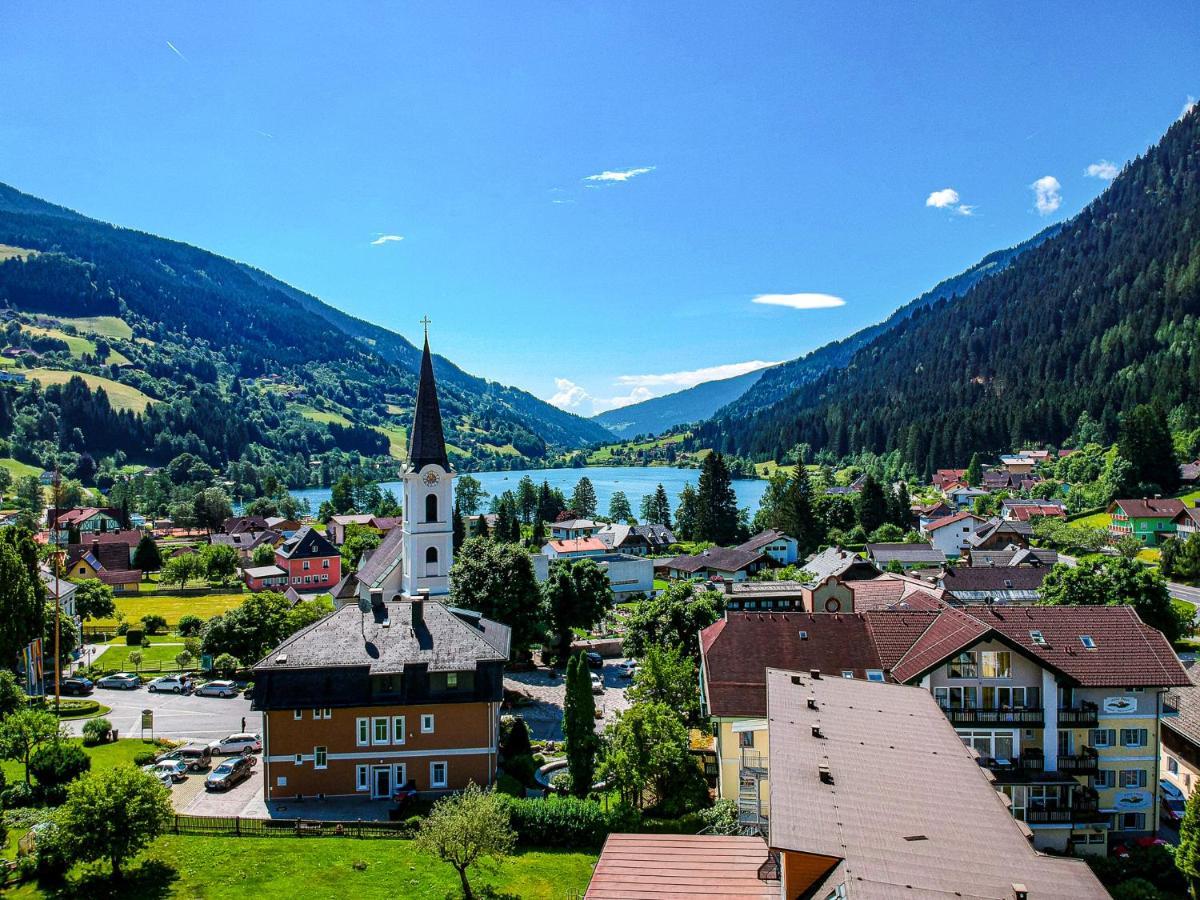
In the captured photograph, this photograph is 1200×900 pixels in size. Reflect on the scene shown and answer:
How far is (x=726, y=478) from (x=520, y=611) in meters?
75.5

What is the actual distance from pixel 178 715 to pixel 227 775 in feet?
41.0

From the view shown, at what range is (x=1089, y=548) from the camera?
9069 cm

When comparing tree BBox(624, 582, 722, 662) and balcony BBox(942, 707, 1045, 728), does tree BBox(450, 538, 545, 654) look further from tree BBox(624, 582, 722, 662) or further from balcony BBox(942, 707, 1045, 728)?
balcony BBox(942, 707, 1045, 728)

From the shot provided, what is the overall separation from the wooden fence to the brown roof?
1170 centimetres

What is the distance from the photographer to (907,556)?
94.6 meters

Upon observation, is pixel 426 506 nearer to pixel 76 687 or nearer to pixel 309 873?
pixel 76 687

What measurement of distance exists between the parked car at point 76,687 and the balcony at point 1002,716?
45.6 metres

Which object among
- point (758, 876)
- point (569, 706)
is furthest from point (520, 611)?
point (758, 876)

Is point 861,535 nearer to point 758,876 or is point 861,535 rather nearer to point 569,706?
point 569,706

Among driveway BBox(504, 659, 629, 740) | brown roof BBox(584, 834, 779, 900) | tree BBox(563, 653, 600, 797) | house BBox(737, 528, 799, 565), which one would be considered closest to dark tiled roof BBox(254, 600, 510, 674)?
tree BBox(563, 653, 600, 797)

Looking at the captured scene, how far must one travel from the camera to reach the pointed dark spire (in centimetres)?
5141

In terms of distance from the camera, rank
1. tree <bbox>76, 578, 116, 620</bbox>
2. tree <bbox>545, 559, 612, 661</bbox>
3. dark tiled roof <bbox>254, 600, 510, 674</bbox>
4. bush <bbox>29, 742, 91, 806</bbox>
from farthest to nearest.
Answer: tree <bbox>76, 578, 116, 620</bbox> → tree <bbox>545, 559, 612, 661</bbox> → dark tiled roof <bbox>254, 600, 510, 674</bbox> → bush <bbox>29, 742, 91, 806</bbox>

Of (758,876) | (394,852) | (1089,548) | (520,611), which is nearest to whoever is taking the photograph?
(758,876)

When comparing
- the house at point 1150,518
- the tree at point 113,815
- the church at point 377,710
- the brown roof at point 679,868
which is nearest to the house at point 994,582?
the house at point 1150,518
